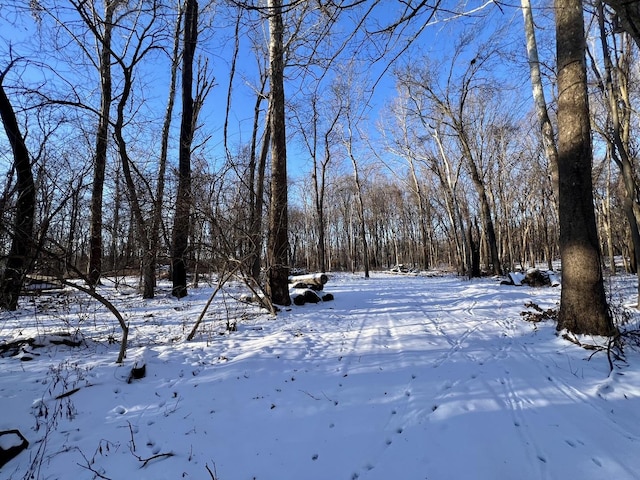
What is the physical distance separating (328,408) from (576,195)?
15.4 feet

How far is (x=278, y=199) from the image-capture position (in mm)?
8398

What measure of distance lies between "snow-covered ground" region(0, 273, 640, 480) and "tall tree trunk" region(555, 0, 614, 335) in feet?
1.78

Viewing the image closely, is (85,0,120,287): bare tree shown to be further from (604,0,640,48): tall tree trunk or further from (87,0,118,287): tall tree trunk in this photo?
(604,0,640,48): tall tree trunk

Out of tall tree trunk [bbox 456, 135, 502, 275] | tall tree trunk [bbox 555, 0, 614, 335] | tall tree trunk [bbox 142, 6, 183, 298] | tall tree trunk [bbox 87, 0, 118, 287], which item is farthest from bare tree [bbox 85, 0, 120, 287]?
tall tree trunk [bbox 456, 135, 502, 275]

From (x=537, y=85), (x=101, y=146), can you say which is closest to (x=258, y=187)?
(x=101, y=146)

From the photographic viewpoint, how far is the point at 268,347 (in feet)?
16.0

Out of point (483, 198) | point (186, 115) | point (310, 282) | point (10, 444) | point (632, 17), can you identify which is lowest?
point (10, 444)

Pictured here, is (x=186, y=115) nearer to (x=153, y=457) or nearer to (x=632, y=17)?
(x=153, y=457)

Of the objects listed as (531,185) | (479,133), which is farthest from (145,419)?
(531,185)

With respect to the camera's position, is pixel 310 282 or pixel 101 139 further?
pixel 310 282

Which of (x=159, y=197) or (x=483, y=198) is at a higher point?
(x=483, y=198)

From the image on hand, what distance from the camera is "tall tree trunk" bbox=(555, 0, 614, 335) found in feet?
14.5

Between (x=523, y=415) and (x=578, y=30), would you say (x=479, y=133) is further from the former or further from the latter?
(x=523, y=415)

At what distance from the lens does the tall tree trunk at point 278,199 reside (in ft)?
26.6
